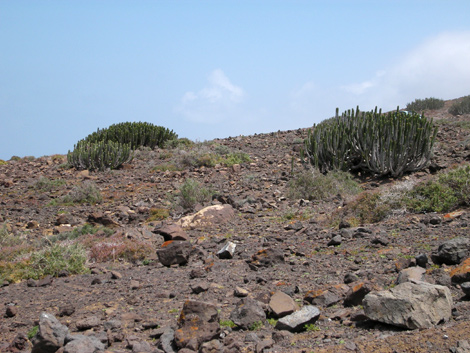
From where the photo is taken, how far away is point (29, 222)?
10945mm

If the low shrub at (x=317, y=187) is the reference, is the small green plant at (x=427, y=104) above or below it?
above

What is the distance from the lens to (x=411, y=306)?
→ 3.81m

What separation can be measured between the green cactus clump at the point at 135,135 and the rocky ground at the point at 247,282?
30.8 feet

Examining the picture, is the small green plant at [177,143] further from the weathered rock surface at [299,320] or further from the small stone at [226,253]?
the weathered rock surface at [299,320]

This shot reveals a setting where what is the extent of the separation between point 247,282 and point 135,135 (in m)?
16.7

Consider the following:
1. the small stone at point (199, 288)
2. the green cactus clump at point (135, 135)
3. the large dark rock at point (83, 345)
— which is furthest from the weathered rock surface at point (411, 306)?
the green cactus clump at point (135, 135)

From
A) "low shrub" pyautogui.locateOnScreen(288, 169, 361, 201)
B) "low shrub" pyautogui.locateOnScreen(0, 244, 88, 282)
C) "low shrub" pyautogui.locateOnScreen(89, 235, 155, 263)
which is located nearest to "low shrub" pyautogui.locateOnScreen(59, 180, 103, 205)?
"low shrub" pyautogui.locateOnScreen(288, 169, 361, 201)

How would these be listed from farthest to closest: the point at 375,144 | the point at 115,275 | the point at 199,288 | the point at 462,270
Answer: the point at 375,144 < the point at 115,275 < the point at 199,288 < the point at 462,270

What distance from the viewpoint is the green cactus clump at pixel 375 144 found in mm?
13171

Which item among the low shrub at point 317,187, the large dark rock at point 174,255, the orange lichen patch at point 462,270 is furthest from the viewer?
the low shrub at point 317,187

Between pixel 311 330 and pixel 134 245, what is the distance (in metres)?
4.16

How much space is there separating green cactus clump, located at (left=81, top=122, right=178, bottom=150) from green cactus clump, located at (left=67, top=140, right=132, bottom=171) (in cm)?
262

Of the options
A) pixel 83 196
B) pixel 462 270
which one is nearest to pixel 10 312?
pixel 462 270

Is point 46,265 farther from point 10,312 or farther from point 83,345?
point 83,345
